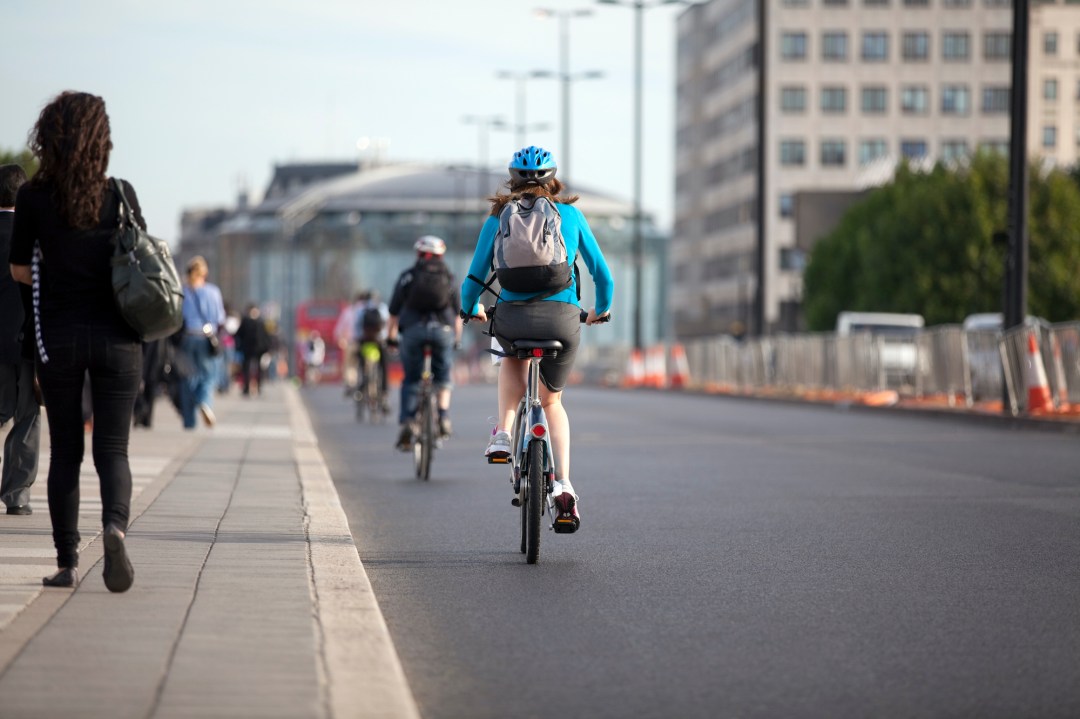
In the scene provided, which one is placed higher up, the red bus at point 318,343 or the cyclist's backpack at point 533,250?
the cyclist's backpack at point 533,250

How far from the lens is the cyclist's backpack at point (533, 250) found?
955cm

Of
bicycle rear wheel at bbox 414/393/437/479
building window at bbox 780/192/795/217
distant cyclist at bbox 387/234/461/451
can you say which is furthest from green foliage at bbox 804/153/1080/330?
bicycle rear wheel at bbox 414/393/437/479

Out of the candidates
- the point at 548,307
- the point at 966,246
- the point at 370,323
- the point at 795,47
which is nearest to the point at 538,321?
the point at 548,307

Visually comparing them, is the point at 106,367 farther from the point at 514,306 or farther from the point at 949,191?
the point at 949,191

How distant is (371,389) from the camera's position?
2831 cm

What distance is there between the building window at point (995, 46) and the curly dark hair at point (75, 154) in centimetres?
11410

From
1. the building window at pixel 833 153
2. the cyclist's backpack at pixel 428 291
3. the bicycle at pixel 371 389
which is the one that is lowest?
the bicycle at pixel 371 389

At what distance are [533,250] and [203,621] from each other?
10.5 ft

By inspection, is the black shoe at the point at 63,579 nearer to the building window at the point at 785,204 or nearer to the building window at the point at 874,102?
the building window at the point at 785,204

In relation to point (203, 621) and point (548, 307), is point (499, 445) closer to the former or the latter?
point (548, 307)

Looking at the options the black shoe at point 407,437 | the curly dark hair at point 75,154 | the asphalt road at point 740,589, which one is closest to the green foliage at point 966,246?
the asphalt road at point 740,589

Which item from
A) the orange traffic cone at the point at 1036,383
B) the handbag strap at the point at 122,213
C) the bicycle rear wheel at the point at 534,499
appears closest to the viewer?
the handbag strap at the point at 122,213

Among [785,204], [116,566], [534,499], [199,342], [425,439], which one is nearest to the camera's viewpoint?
[116,566]

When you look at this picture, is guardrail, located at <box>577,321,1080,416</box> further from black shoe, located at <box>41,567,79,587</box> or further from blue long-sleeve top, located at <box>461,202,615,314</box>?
black shoe, located at <box>41,567,79,587</box>
